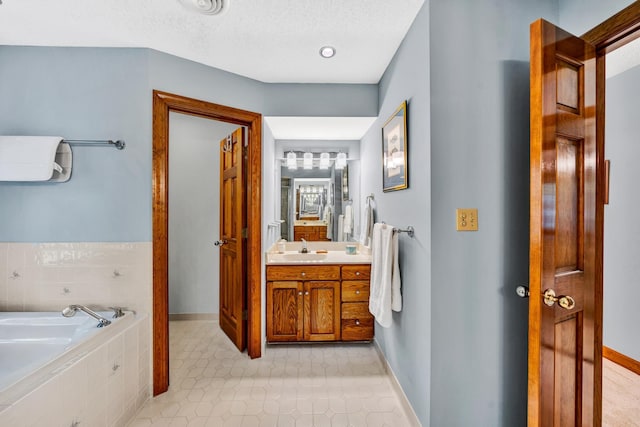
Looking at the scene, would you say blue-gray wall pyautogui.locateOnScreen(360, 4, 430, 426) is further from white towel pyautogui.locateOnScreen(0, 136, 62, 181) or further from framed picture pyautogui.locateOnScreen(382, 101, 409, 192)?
white towel pyautogui.locateOnScreen(0, 136, 62, 181)

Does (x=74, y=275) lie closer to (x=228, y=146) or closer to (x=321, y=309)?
(x=228, y=146)

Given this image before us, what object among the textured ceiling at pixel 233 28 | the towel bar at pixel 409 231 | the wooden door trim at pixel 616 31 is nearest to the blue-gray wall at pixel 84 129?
the textured ceiling at pixel 233 28

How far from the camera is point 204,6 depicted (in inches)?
57.7

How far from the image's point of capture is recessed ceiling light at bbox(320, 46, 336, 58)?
1875 mm

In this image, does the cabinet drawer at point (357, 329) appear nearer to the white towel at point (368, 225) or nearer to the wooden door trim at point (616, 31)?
the white towel at point (368, 225)

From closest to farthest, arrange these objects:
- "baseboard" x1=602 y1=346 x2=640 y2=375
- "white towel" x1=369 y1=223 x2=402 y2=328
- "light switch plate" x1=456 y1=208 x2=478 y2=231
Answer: "light switch plate" x1=456 y1=208 x2=478 y2=231
"white towel" x1=369 y1=223 x2=402 y2=328
"baseboard" x1=602 y1=346 x2=640 y2=375

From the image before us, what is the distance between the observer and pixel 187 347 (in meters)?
2.50

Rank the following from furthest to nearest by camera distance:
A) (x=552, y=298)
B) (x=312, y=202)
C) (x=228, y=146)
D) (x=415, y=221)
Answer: (x=312, y=202) < (x=228, y=146) < (x=415, y=221) < (x=552, y=298)

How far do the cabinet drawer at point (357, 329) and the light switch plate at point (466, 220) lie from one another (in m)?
1.41

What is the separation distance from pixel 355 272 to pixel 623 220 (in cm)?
225

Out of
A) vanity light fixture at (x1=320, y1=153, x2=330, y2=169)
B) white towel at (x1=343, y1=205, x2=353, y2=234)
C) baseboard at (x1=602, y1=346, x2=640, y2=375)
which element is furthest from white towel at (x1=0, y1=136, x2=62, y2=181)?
baseboard at (x1=602, y1=346, x2=640, y2=375)

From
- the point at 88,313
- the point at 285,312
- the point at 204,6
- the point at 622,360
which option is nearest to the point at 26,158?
the point at 88,313

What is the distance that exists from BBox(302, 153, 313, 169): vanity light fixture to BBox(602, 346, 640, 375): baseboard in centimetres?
311

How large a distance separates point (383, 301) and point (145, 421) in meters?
1.60
